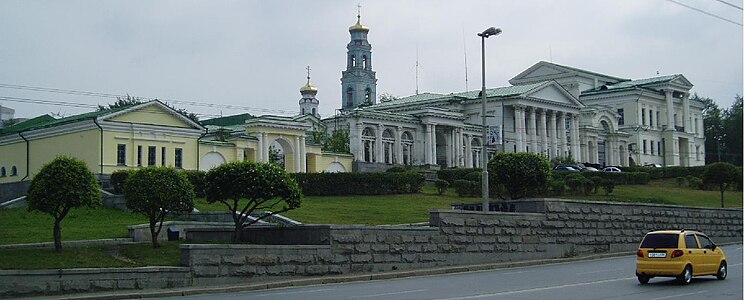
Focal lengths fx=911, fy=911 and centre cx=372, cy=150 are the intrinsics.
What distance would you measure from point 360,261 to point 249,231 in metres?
4.04

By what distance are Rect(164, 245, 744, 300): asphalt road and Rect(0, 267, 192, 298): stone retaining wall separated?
1908 millimetres

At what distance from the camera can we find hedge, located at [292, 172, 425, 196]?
5000 cm

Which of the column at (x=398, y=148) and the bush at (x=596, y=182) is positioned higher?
the column at (x=398, y=148)

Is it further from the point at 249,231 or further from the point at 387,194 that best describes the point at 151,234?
the point at 387,194

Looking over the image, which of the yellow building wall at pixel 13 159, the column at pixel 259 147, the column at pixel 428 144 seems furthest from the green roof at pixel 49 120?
the column at pixel 428 144

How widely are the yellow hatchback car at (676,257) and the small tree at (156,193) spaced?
1436 cm

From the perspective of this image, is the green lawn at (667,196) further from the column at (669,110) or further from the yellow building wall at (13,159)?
the column at (669,110)

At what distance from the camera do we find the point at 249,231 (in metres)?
30.2

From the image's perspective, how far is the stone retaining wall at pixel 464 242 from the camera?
2606 centimetres

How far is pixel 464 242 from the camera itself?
3206 cm

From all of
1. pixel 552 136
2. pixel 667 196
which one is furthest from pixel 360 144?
pixel 552 136

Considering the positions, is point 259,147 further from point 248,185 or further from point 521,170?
point 248,185

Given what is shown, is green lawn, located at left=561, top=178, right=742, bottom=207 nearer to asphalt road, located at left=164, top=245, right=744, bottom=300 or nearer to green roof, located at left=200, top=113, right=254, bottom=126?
asphalt road, located at left=164, top=245, right=744, bottom=300

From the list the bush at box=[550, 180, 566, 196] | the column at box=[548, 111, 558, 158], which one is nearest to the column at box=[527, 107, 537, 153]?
the column at box=[548, 111, 558, 158]
